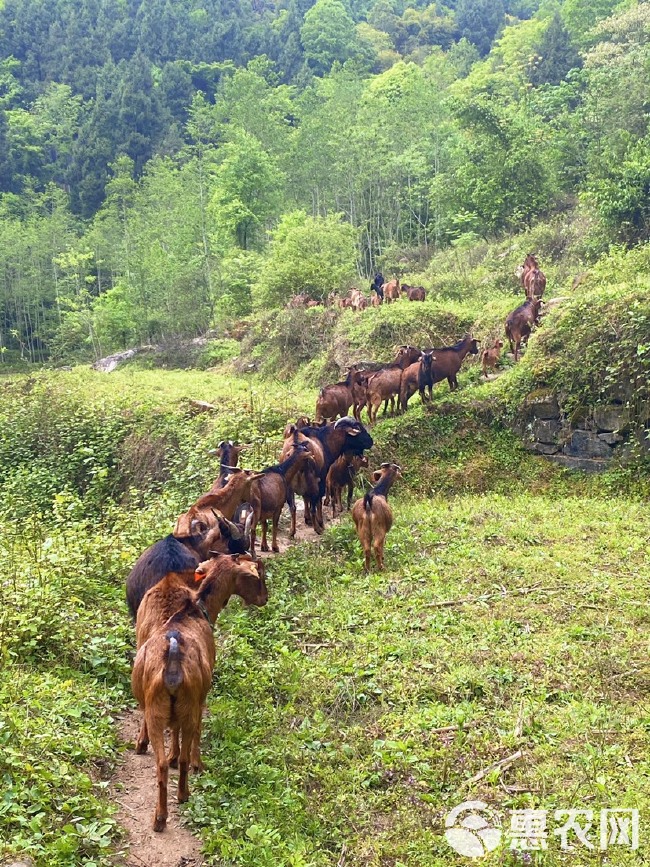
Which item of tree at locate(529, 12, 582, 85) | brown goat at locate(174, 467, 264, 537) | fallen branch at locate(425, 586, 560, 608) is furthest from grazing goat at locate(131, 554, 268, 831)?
tree at locate(529, 12, 582, 85)

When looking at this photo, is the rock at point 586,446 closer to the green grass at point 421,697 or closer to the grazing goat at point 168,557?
the green grass at point 421,697

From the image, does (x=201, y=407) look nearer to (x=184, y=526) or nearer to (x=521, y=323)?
(x=521, y=323)

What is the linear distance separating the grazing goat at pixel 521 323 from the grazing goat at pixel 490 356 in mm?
328

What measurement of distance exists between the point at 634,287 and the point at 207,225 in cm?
3032

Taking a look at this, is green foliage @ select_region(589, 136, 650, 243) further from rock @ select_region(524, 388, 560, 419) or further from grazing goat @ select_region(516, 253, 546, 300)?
rock @ select_region(524, 388, 560, 419)

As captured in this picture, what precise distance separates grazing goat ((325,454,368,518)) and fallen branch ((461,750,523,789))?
285 inches

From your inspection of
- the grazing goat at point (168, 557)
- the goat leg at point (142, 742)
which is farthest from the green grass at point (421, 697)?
the grazing goat at point (168, 557)

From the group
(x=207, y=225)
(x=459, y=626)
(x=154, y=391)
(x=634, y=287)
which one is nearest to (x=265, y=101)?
(x=207, y=225)

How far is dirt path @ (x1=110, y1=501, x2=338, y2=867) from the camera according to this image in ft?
15.9

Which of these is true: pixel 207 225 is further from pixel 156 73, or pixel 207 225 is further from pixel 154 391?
pixel 156 73

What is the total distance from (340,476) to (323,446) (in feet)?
2.76

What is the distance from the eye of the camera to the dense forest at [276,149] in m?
28.1

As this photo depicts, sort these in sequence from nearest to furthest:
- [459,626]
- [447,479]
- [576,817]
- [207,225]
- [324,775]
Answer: [576,817]
[324,775]
[459,626]
[447,479]
[207,225]

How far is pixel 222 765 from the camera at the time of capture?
18.9 ft
